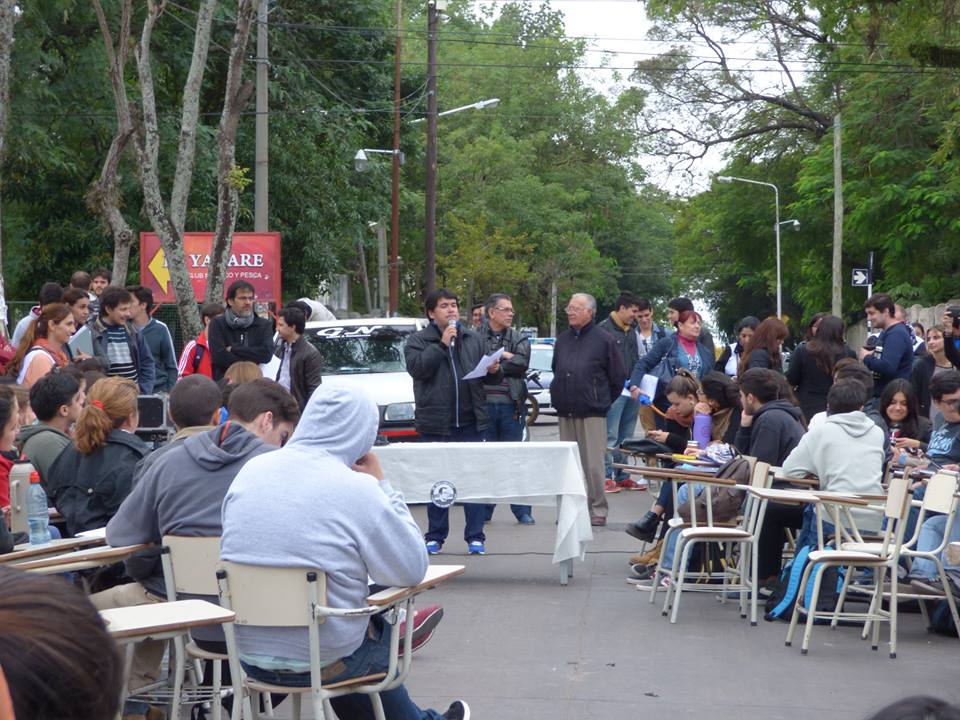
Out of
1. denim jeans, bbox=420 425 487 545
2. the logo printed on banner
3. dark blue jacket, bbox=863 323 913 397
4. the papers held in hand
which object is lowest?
denim jeans, bbox=420 425 487 545

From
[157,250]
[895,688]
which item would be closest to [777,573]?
[895,688]

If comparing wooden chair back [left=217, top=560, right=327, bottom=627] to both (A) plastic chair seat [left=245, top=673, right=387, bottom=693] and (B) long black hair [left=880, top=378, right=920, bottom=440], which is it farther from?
(B) long black hair [left=880, top=378, right=920, bottom=440]

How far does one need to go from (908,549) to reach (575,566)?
2940 mm

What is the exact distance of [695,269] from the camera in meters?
65.9

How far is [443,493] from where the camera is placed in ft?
31.5

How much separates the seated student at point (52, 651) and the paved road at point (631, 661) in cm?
480

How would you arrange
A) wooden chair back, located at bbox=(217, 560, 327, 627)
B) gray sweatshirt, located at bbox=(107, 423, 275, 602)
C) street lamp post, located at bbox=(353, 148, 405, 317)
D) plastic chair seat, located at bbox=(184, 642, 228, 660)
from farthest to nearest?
street lamp post, located at bbox=(353, 148, 405, 317) < gray sweatshirt, located at bbox=(107, 423, 275, 602) < plastic chair seat, located at bbox=(184, 642, 228, 660) < wooden chair back, located at bbox=(217, 560, 327, 627)

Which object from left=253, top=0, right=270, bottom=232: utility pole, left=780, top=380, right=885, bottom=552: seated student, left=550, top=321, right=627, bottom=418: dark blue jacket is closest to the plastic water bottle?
left=780, top=380, right=885, bottom=552: seated student

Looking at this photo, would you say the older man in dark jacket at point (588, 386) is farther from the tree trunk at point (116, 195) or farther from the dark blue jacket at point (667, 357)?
the tree trunk at point (116, 195)

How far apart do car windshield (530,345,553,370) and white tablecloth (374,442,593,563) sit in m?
20.4

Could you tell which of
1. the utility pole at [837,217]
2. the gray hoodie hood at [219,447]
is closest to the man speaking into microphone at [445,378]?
the gray hoodie hood at [219,447]

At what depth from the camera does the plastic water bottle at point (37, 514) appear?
6141mm

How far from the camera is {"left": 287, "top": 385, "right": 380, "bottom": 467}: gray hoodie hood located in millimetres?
4973

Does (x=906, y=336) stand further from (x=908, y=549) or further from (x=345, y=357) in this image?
(x=345, y=357)
